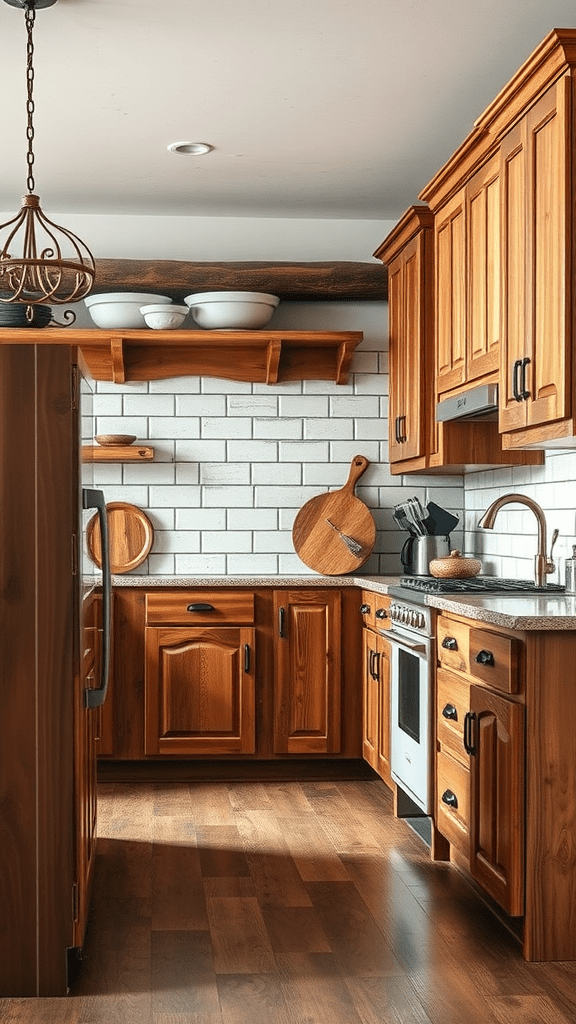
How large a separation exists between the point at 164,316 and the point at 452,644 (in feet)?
7.86

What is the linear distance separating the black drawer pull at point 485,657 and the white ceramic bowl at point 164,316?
8.68ft

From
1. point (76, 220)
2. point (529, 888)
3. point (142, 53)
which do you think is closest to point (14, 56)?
point (142, 53)

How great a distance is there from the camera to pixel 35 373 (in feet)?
9.04

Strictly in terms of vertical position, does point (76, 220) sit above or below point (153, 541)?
above

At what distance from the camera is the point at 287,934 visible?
3172mm

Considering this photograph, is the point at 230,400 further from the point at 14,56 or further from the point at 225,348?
the point at 14,56

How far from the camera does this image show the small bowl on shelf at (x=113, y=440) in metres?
5.44

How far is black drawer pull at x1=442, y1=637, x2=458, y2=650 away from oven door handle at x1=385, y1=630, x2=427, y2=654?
21cm

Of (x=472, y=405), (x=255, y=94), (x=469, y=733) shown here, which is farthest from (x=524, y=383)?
(x=255, y=94)

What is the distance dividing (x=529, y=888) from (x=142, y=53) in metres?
2.78

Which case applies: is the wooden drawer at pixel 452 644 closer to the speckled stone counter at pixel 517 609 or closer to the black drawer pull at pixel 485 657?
the speckled stone counter at pixel 517 609

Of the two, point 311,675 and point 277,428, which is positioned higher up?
point 277,428

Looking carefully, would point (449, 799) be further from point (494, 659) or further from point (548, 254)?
point (548, 254)

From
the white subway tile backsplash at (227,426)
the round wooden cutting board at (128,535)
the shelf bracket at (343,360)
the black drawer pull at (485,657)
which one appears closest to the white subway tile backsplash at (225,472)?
the white subway tile backsplash at (227,426)
